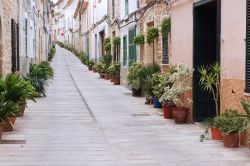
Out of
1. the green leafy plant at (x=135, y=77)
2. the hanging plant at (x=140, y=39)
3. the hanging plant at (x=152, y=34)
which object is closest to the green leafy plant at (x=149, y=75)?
the green leafy plant at (x=135, y=77)

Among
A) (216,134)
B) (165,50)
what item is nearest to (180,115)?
(216,134)

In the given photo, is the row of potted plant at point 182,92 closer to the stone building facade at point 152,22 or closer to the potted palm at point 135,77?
the potted palm at point 135,77

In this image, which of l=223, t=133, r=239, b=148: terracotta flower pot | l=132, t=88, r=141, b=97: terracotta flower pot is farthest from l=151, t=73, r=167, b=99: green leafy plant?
l=223, t=133, r=239, b=148: terracotta flower pot

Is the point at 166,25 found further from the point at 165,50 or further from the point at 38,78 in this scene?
the point at 38,78

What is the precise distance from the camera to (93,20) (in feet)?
133

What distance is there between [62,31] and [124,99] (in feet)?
231

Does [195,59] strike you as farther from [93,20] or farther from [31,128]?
[93,20]

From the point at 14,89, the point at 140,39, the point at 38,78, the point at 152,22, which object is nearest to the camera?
the point at 14,89

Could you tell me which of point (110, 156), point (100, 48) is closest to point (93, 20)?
point (100, 48)

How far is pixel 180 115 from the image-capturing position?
11.9 m

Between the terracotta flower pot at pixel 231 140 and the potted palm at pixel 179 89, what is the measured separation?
304cm

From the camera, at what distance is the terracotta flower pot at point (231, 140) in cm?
878

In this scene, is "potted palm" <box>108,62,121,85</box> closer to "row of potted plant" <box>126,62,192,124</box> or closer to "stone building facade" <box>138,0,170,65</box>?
"stone building facade" <box>138,0,170,65</box>

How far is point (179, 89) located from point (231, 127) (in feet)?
10.3
